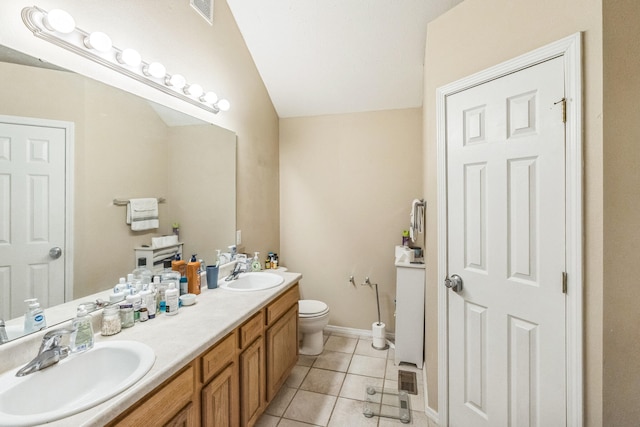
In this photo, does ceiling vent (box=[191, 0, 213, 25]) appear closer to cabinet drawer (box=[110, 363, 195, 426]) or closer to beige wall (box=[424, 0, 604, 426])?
beige wall (box=[424, 0, 604, 426])

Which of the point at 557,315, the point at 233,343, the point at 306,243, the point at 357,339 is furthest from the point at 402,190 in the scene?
the point at 233,343

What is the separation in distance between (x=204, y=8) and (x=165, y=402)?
2380 millimetres

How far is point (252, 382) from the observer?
5.47 feet

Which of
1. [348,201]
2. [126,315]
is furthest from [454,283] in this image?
[126,315]

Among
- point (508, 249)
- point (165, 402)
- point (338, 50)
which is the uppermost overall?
point (338, 50)

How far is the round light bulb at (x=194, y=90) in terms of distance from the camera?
1925 mm

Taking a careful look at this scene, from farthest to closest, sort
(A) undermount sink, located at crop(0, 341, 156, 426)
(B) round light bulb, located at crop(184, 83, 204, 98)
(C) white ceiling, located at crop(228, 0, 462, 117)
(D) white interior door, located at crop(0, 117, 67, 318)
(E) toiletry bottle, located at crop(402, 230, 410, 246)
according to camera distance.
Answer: (E) toiletry bottle, located at crop(402, 230, 410, 246) → (C) white ceiling, located at crop(228, 0, 462, 117) → (B) round light bulb, located at crop(184, 83, 204, 98) → (D) white interior door, located at crop(0, 117, 67, 318) → (A) undermount sink, located at crop(0, 341, 156, 426)

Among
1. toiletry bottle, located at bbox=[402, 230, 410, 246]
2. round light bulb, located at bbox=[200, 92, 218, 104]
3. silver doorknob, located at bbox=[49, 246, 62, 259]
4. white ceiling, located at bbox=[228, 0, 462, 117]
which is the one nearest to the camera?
silver doorknob, located at bbox=[49, 246, 62, 259]

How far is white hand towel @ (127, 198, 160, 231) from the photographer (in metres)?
1.60

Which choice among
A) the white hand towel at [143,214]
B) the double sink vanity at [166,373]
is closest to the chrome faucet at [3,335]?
the double sink vanity at [166,373]

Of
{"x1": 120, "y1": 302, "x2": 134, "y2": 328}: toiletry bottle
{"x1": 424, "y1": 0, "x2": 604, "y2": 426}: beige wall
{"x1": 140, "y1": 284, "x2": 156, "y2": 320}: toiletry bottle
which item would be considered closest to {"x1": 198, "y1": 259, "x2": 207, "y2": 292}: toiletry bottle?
{"x1": 140, "y1": 284, "x2": 156, "y2": 320}: toiletry bottle

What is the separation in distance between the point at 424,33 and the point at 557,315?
208 cm

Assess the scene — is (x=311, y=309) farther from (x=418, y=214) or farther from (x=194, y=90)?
(x=194, y=90)

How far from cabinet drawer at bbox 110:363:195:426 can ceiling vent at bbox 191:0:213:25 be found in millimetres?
2210
